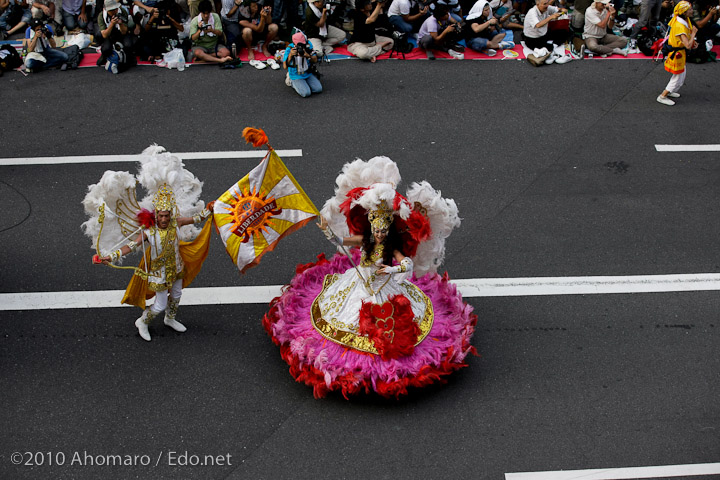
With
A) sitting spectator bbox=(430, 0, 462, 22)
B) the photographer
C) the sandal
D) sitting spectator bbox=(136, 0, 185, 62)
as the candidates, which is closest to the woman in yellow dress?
sitting spectator bbox=(430, 0, 462, 22)

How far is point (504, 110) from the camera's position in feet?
35.7

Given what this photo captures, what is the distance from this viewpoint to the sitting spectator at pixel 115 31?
11516 millimetres

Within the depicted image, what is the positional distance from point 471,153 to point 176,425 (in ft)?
18.2

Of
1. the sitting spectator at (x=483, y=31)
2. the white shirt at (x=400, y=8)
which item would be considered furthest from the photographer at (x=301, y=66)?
the sitting spectator at (x=483, y=31)

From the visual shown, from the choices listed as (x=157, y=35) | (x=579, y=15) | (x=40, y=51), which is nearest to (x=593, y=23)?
(x=579, y=15)

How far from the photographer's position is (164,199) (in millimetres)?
6297

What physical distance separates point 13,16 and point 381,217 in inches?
377

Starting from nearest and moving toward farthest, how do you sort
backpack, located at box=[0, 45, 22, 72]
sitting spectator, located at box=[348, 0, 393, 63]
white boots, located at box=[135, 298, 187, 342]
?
1. white boots, located at box=[135, 298, 187, 342]
2. backpack, located at box=[0, 45, 22, 72]
3. sitting spectator, located at box=[348, 0, 393, 63]

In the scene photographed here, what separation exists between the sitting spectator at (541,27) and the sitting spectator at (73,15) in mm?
7580

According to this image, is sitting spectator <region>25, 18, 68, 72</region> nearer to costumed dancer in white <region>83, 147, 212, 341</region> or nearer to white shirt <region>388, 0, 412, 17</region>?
white shirt <region>388, 0, 412, 17</region>

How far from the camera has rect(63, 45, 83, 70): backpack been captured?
1158 cm

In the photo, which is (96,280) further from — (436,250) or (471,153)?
(471,153)

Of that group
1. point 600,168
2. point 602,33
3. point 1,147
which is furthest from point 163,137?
point 602,33

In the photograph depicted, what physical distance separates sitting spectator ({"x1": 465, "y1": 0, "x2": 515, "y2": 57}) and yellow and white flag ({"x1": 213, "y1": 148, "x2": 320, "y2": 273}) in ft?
24.3
